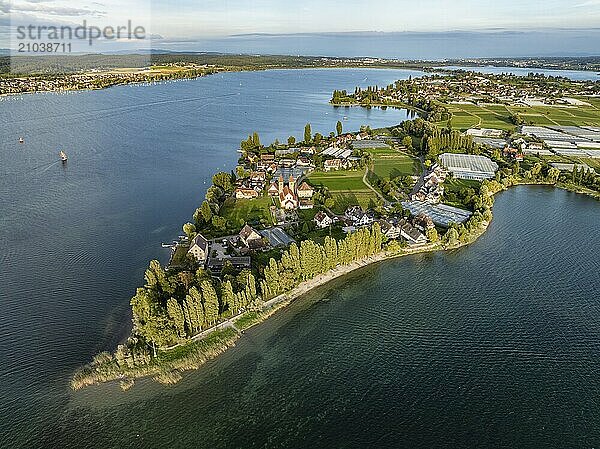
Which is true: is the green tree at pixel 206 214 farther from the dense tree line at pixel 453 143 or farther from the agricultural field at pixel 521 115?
the agricultural field at pixel 521 115

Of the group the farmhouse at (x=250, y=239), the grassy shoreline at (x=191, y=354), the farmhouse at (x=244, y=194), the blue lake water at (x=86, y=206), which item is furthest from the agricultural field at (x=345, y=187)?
the grassy shoreline at (x=191, y=354)

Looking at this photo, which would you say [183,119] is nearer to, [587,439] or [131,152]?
[131,152]

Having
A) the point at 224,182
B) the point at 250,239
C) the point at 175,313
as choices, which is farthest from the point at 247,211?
the point at 175,313

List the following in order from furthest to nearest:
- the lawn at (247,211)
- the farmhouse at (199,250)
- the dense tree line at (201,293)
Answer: the lawn at (247,211) → the farmhouse at (199,250) → the dense tree line at (201,293)

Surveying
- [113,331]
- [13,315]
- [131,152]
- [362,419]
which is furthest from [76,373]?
[131,152]

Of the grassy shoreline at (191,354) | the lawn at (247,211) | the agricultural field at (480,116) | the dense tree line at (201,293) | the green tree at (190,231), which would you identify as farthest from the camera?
the agricultural field at (480,116)
